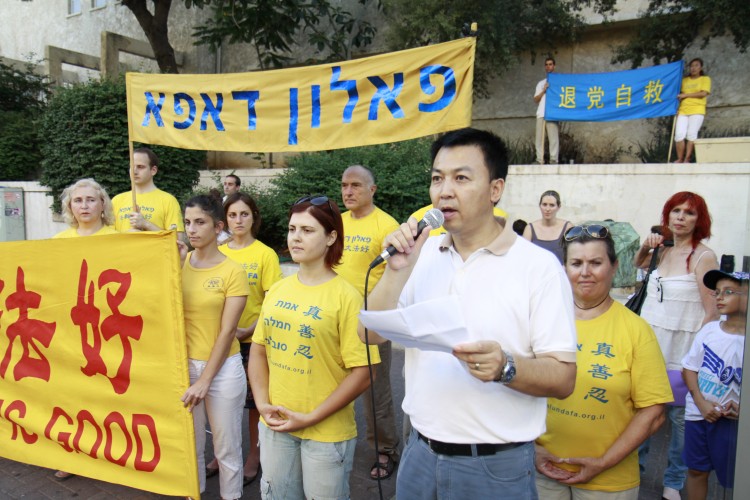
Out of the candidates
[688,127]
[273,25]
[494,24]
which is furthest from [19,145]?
[688,127]

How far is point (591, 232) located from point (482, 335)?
3.55 ft

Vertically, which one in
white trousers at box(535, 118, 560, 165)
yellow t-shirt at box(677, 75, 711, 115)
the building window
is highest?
the building window

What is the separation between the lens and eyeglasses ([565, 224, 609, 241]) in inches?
96.5

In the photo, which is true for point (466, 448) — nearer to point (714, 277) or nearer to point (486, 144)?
point (486, 144)

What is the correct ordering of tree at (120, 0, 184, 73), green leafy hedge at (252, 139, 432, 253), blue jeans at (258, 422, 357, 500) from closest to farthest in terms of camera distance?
blue jeans at (258, 422, 357, 500), green leafy hedge at (252, 139, 432, 253), tree at (120, 0, 184, 73)

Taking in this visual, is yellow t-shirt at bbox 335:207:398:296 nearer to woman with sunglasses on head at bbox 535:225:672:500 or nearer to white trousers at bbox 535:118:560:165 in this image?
woman with sunglasses on head at bbox 535:225:672:500

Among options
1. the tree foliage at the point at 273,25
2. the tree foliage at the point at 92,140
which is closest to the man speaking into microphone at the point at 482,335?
the tree foliage at the point at 92,140

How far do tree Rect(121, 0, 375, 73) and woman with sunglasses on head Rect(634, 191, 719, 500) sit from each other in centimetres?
1099

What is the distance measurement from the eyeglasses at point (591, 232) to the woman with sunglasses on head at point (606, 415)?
0.36 metres

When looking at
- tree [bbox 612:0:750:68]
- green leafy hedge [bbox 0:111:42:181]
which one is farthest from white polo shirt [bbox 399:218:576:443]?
green leafy hedge [bbox 0:111:42:181]

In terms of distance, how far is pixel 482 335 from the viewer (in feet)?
5.51

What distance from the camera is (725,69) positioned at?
11719 millimetres

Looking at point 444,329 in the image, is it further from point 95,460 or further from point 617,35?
point 617,35

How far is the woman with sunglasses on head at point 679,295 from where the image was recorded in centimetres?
339
